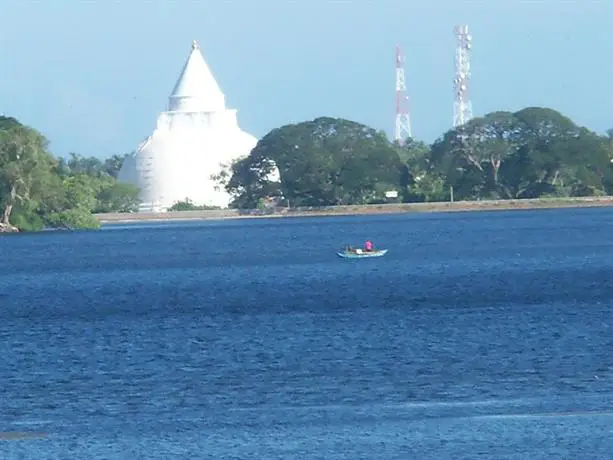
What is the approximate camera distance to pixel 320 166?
453ft

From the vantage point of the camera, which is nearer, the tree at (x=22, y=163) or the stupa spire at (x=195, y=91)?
the tree at (x=22, y=163)

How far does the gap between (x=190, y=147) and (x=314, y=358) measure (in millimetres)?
137517

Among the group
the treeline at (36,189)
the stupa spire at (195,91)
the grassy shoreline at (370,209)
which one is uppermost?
the stupa spire at (195,91)

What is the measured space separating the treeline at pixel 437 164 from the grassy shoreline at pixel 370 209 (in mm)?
659

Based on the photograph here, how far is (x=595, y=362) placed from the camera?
33.6 m

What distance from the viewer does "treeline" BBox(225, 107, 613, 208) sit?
136m

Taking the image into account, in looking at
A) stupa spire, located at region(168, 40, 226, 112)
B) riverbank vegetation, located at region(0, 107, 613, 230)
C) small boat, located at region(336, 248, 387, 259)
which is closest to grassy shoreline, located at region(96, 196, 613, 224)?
riverbank vegetation, located at region(0, 107, 613, 230)

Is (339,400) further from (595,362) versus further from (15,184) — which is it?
(15,184)

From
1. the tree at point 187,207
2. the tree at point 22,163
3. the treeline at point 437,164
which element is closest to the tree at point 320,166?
the treeline at point 437,164

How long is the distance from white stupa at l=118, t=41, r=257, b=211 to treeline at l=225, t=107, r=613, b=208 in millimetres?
18971

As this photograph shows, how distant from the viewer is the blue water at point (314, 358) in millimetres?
25766

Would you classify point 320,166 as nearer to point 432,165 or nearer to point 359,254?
point 432,165

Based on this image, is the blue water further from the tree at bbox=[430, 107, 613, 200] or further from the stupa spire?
the stupa spire

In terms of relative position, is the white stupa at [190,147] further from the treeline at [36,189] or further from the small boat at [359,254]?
the small boat at [359,254]
